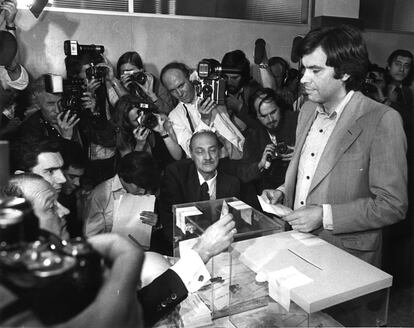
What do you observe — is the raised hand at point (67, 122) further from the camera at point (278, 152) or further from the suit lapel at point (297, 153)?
the camera at point (278, 152)

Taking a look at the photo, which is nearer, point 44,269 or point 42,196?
point 44,269

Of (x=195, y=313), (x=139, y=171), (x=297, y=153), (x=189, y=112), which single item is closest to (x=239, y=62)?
(x=189, y=112)

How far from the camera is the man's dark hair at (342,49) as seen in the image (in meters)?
1.19

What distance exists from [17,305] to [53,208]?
16 cm

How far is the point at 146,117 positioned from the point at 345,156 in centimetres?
73

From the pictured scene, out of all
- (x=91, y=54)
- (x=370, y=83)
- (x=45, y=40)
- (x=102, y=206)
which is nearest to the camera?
(x=102, y=206)

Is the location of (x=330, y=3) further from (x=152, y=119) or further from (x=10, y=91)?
(x=10, y=91)

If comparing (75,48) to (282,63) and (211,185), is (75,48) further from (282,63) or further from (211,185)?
(282,63)

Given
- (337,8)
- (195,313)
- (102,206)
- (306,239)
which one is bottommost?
(195,313)

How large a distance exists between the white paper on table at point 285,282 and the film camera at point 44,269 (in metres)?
0.47

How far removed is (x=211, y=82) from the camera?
5.59 ft

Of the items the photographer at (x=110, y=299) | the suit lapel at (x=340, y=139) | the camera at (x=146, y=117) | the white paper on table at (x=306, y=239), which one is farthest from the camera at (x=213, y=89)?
the photographer at (x=110, y=299)

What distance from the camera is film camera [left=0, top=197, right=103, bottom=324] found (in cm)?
25

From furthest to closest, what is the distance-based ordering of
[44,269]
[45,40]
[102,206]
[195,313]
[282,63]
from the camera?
[282,63] < [45,40] < [195,313] < [102,206] < [44,269]
